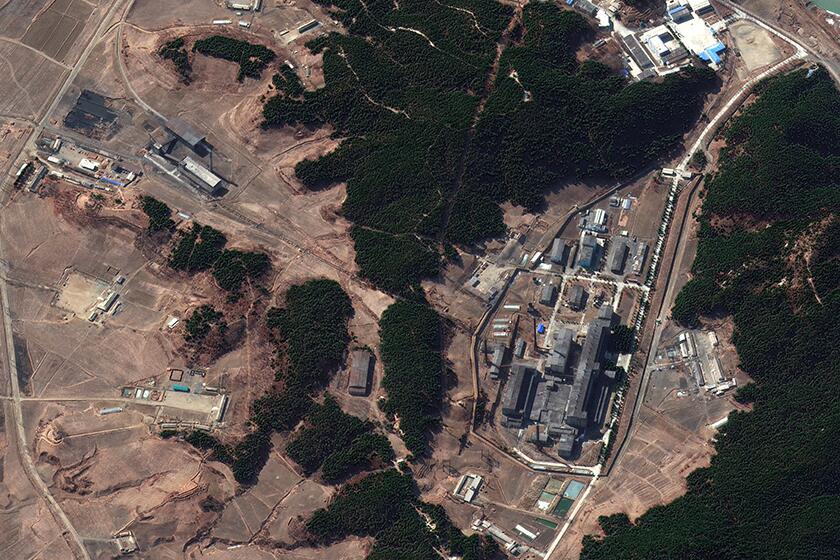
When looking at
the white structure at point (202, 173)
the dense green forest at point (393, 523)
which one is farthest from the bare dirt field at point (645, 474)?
the white structure at point (202, 173)

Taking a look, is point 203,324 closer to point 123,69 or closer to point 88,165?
point 88,165

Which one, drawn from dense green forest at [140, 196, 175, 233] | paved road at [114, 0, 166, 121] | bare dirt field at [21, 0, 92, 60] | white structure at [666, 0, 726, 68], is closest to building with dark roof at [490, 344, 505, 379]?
dense green forest at [140, 196, 175, 233]

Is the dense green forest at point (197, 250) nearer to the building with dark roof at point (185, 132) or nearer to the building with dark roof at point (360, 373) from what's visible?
the building with dark roof at point (185, 132)

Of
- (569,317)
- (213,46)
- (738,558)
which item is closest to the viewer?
(738,558)

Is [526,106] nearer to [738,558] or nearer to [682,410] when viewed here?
[682,410]

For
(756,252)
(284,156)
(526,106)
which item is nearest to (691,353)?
(756,252)

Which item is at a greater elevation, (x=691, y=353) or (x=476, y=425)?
(x=691, y=353)
